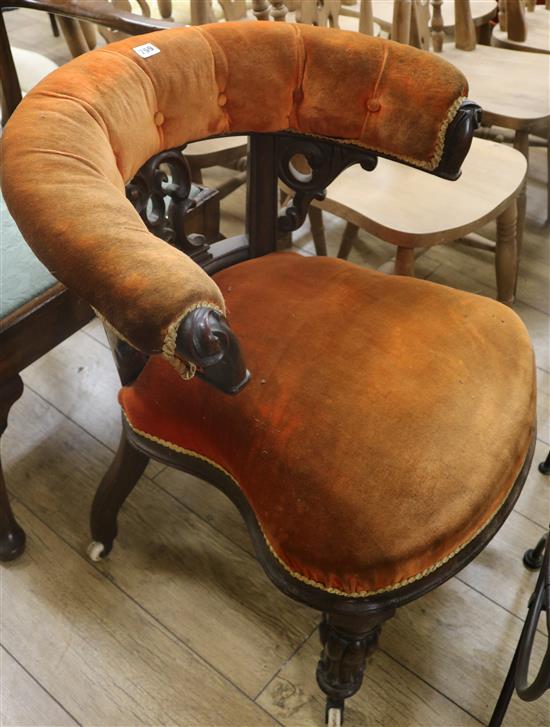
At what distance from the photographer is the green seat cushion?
3.14ft

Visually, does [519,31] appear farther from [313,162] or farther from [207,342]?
[207,342]

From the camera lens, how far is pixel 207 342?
55 centimetres

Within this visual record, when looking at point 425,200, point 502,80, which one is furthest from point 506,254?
point 502,80

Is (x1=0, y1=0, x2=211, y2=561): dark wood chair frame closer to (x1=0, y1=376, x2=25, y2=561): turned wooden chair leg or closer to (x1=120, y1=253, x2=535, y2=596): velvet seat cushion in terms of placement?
(x1=0, y1=376, x2=25, y2=561): turned wooden chair leg

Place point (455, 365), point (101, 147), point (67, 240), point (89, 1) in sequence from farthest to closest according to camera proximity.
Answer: point (89, 1)
point (455, 365)
point (101, 147)
point (67, 240)

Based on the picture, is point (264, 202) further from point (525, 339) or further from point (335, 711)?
point (335, 711)

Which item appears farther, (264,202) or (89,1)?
(89,1)

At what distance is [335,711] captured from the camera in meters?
0.96

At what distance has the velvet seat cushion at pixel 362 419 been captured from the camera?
2.31 feet

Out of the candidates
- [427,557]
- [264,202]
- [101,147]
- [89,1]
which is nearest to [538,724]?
[427,557]

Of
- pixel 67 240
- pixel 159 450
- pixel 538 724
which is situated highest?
pixel 67 240

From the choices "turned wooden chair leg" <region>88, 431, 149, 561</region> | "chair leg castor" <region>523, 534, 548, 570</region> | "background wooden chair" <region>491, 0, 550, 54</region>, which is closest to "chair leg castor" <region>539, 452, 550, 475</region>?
"chair leg castor" <region>523, 534, 548, 570</region>

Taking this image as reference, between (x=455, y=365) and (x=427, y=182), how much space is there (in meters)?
0.65

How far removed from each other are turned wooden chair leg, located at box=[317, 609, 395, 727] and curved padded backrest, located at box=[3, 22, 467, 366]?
0.40m
